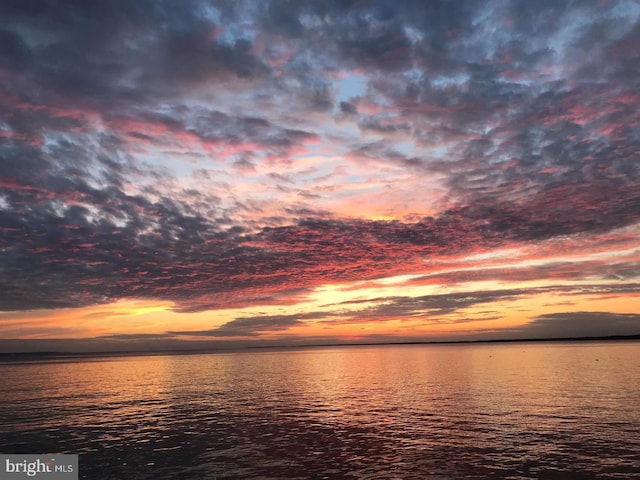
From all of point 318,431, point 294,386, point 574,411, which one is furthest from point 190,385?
point 574,411

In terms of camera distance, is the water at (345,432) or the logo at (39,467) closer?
the logo at (39,467)

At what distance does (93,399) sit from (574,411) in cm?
7000

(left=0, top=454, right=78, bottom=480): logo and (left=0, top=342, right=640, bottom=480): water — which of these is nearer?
(left=0, top=454, right=78, bottom=480): logo

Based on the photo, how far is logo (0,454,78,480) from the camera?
32.6 m

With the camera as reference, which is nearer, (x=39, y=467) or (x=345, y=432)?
(x=39, y=467)

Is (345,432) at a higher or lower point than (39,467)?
lower

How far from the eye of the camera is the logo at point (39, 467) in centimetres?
3259

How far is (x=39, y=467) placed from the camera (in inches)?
1339

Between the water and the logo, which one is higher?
the logo

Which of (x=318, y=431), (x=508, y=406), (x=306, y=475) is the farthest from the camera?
(x=508, y=406)

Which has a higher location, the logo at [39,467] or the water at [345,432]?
the logo at [39,467]

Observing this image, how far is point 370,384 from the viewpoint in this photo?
95062 millimetres

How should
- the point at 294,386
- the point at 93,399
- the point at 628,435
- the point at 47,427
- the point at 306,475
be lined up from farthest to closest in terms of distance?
the point at 294,386, the point at 93,399, the point at 47,427, the point at 628,435, the point at 306,475

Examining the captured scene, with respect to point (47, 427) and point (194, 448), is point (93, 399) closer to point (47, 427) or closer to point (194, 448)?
point (47, 427)
